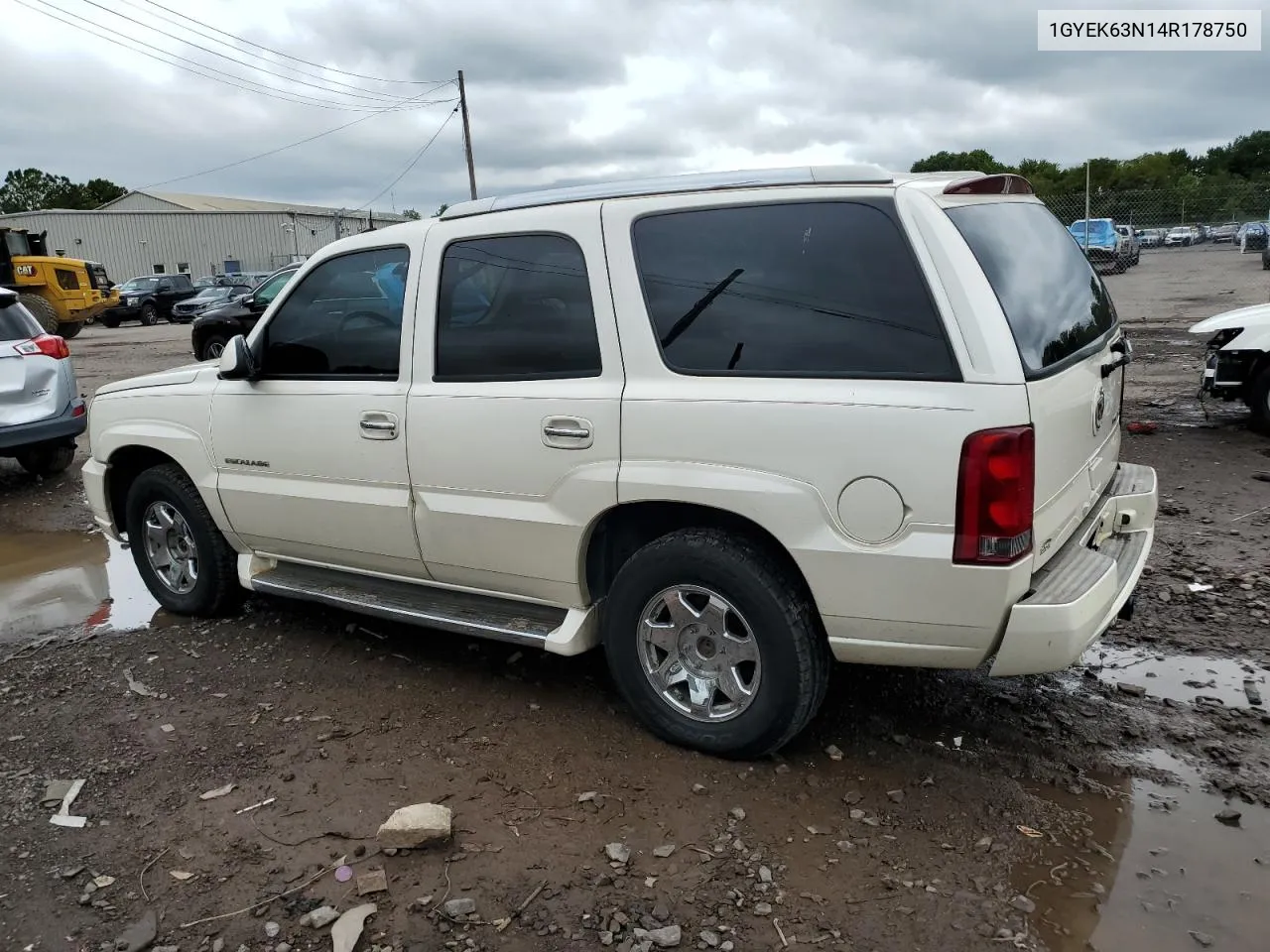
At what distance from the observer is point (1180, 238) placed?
34.2m

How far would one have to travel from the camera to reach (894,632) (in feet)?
10.0

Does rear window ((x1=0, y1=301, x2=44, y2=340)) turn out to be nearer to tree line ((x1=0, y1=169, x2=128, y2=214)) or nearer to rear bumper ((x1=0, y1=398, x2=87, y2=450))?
rear bumper ((x1=0, y1=398, x2=87, y2=450))

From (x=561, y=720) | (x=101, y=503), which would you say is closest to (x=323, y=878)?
(x=561, y=720)

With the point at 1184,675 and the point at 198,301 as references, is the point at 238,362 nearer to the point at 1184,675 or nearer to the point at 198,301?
the point at 1184,675

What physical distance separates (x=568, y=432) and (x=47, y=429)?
6.62 meters

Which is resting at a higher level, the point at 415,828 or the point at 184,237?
the point at 184,237

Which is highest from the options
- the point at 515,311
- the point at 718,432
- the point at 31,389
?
the point at 515,311

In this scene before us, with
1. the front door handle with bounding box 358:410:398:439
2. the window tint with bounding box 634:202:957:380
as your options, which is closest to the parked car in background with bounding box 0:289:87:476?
the front door handle with bounding box 358:410:398:439

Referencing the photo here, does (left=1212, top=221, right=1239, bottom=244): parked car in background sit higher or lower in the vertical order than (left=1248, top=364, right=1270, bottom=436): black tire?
higher

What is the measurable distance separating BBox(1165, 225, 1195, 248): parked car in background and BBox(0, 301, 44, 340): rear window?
3252 cm

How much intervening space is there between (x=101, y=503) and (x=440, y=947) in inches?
145

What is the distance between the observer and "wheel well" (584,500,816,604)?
3.29 meters

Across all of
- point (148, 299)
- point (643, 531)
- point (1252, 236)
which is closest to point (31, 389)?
point (643, 531)

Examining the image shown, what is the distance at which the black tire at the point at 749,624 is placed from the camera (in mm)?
3195
